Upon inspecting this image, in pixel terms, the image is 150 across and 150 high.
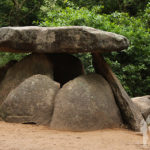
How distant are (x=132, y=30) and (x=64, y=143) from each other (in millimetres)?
7089

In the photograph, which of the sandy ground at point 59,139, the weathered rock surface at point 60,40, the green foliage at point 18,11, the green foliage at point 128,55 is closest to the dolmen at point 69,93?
the weathered rock surface at point 60,40

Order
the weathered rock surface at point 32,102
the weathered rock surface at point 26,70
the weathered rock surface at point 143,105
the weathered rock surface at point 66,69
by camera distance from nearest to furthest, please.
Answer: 1. the weathered rock surface at point 32,102
2. the weathered rock surface at point 26,70
3. the weathered rock surface at point 143,105
4. the weathered rock surface at point 66,69

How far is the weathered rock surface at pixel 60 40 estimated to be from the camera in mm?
4898

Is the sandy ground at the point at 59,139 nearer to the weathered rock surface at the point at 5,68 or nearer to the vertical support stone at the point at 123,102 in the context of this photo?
the vertical support stone at the point at 123,102

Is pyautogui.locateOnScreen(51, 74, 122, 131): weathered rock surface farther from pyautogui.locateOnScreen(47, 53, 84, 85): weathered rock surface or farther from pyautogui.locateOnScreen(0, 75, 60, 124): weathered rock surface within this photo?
pyautogui.locateOnScreen(47, 53, 84, 85): weathered rock surface

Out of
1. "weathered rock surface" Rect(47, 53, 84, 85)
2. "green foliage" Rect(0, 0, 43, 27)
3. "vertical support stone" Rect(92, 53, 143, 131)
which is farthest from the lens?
"green foliage" Rect(0, 0, 43, 27)

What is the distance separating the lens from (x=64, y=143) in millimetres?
3605

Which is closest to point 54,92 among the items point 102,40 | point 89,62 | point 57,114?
point 57,114

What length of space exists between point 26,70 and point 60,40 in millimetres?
1323

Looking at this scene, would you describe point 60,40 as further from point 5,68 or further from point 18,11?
point 18,11

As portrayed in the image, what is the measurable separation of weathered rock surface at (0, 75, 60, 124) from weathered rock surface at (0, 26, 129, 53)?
0.71 meters

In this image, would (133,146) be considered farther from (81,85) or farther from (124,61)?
(124,61)

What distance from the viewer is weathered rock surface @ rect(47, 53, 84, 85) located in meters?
6.60

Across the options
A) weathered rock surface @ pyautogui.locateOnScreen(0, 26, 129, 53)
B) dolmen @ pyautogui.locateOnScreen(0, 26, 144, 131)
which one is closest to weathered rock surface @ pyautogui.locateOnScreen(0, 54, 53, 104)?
dolmen @ pyautogui.locateOnScreen(0, 26, 144, 131)
